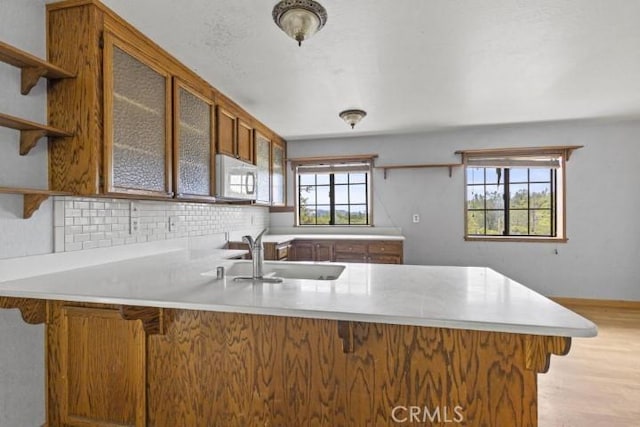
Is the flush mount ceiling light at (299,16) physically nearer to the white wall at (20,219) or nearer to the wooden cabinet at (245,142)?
the white wall at (20,219)

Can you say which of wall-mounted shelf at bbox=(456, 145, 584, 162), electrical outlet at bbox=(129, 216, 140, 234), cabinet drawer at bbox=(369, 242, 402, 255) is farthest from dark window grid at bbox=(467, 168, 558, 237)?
electrical outlet at bbox=(129, 216, 140, 234)

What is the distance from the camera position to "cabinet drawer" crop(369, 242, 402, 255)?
3.76 m

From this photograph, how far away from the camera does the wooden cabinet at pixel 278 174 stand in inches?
158

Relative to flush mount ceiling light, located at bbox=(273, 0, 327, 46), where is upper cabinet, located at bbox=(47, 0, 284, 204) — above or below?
below

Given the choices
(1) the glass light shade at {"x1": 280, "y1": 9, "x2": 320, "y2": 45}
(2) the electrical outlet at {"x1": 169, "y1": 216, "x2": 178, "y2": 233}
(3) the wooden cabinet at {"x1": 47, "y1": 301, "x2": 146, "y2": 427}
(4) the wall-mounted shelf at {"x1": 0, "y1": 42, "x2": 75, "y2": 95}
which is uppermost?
(1) the glass light shade at {"x1": 280, "y1": 9, "x2": 320, "y2": 45}

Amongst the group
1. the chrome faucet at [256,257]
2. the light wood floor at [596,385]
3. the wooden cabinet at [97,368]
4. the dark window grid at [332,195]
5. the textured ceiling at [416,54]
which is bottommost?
the light wood floor at [596,385]

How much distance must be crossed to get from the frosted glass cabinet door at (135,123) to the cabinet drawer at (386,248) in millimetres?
2465

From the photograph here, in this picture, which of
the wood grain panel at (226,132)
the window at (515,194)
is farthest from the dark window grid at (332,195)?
the wood grain panel at (226,132)

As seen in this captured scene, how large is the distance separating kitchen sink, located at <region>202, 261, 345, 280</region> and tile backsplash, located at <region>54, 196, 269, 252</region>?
752mm

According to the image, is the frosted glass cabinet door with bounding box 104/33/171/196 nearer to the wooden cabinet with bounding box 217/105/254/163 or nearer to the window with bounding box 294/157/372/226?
the wooden cabinet with bounding box 217/105/254/163

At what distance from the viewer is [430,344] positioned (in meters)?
1.24

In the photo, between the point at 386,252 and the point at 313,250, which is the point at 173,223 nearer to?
the point at 313,250

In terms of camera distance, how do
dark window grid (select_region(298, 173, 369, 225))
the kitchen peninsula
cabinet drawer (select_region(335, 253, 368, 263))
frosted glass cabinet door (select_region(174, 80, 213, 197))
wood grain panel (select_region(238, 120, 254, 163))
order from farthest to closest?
dark window grid (select_region(298, 173, 369, 225)) < cabinet drawer (select_region(335, 253, 368, 263)) < wood grain panel (select_region(238, 120, 254, 163)) < frosted glass cabinet door (select_region(174, 80, 213, 197)) < the kitchen peninsula

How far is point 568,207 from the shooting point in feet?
12.6
